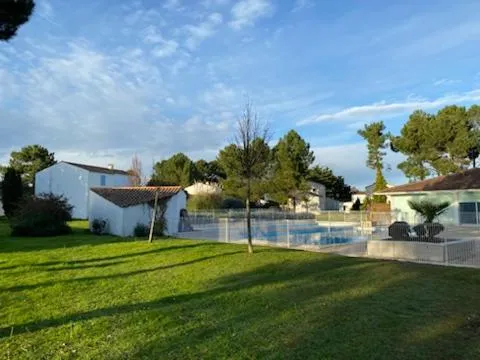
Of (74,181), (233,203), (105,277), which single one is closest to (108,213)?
(105,277)

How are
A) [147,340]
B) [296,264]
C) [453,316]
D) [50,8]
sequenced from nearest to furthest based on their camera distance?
[147,340]
[453,316]
[296,264]
[50,8]

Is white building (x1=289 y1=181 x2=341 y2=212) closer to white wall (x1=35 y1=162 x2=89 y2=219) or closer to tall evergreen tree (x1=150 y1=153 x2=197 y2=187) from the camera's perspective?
tall evergreen tree (x1=150 y1=153 x2=197 y2=187)

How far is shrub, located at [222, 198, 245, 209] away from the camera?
45.9 meters

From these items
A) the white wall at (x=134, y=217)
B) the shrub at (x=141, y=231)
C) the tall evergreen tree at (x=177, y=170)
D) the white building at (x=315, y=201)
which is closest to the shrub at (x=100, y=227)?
the white wall at (x=134, y=217)

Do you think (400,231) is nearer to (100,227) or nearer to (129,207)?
(129,207)

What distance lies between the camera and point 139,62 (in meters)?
17.4

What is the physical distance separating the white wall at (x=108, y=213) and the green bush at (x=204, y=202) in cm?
1839

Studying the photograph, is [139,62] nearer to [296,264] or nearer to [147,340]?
[296,264]

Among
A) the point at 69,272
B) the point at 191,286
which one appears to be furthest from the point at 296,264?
the point at 69,272

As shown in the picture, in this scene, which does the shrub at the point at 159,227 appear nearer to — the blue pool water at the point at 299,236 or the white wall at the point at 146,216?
the white wall at the point at 146,216

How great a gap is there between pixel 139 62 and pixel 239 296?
513 inches

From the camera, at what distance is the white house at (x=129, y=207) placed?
74.2 ft

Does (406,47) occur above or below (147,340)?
above

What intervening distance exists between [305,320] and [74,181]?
42630 mm
